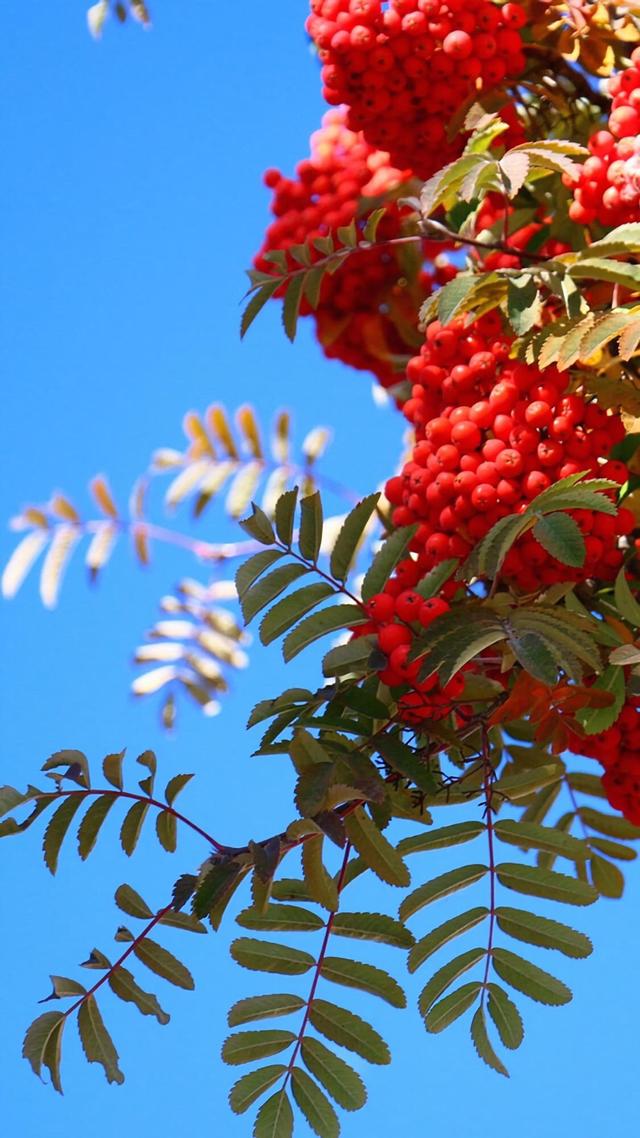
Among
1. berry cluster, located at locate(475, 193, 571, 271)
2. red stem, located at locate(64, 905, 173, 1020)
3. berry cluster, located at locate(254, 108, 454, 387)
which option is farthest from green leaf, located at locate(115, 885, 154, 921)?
berry cluster, located at locate(254, 108, 454, 387)

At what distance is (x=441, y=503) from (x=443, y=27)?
2.30 feet

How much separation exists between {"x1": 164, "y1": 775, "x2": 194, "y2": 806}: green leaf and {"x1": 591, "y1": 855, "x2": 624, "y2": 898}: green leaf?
2.53ft

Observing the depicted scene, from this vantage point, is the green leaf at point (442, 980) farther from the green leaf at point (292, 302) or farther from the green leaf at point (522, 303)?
the green leaf at point (292, 302)

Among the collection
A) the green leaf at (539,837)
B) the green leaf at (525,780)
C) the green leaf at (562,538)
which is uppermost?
the green leaf at (562,538)

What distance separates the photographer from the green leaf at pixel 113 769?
65.8 inches

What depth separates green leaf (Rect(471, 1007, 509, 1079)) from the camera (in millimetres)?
1617

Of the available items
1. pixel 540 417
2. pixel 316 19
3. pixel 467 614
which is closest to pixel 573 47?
pixel 316 19

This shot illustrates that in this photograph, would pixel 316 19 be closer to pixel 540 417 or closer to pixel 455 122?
pixel 455 122

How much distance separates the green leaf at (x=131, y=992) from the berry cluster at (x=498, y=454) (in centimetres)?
61

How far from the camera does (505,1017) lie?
1.61 meters

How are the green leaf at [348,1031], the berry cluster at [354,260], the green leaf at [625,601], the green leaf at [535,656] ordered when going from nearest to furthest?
1. the green leaf at [535,656]
2. the green leaf at [348,1031]
3. the green leaf at [625,601]
4. the berry cluster at [354,260]

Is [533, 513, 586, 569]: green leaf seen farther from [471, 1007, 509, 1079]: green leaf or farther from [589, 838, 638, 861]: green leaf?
[589, 838, 638, 861]: green leaf

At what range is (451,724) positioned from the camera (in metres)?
1.77

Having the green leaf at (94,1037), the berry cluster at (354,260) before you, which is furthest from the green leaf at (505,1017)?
the berry cluster at (354,260)
